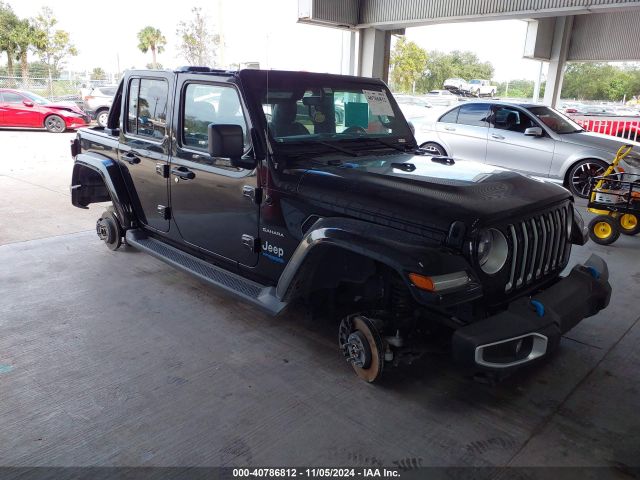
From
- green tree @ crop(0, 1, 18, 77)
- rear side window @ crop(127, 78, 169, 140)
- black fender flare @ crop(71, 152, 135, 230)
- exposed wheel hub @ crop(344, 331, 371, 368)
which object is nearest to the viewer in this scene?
exposed wheel hub @ crop(344, 331, 371, 368)

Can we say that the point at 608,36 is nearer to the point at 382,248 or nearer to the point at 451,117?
the point at 451,117

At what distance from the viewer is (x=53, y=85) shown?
883 inches

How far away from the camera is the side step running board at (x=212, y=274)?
3.11 meters

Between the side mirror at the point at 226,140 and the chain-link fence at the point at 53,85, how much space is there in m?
20.9

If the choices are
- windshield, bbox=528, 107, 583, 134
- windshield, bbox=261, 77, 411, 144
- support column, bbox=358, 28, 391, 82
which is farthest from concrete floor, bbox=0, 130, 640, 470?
support column, bbox=358, 28, 391, 82

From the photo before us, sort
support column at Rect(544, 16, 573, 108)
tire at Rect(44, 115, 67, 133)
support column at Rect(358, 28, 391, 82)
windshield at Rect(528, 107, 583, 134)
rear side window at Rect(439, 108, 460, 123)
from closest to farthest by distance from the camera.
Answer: windshield at Rect(528, 107, 583, 134), rear side window at Rect(439, 108, 460, 123), support column at Rect(358, 28, 391, 82), tire at Rect(44, 115, 67, 133), support column at Rect(544, 16, 573, 108)

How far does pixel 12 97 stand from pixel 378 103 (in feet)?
48.8

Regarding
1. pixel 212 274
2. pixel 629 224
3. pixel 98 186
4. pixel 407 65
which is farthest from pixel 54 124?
pixel 407 65

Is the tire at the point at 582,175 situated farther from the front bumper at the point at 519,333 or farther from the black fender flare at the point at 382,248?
the black fender flare at the point at 382,248

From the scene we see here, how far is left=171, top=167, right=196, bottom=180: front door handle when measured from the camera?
3.68 metres

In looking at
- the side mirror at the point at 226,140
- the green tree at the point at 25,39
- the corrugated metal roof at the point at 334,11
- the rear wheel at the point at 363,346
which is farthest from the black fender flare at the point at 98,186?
the green tree at the point at 25,39

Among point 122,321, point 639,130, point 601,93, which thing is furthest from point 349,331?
point 601,93

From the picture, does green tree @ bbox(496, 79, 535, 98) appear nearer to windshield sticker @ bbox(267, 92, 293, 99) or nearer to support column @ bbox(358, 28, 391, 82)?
support column @ bbox(358, 28, 391, 82)

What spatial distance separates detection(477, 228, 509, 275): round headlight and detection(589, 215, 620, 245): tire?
12.3 feet
